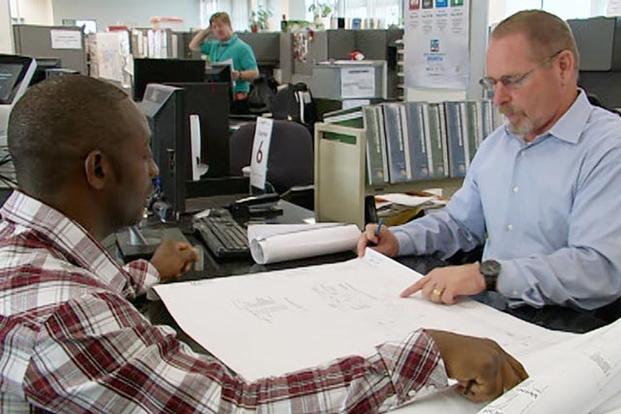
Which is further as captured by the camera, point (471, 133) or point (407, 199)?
point (407, 199)

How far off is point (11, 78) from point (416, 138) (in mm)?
1848

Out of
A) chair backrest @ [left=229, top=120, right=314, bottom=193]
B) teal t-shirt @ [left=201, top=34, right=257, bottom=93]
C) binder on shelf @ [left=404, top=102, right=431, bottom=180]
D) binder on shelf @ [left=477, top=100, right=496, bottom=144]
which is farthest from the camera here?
teal t-shirt @ [left=201, top=34, right=257, bottom=93]

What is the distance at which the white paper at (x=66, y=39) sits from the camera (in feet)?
16.3

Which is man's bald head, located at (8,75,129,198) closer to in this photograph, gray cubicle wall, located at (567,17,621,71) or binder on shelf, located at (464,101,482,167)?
binder on shelf, located at (464,101,482,167)

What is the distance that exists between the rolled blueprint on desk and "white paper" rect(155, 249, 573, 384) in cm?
10

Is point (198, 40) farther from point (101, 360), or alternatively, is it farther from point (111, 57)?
point (101, 360)

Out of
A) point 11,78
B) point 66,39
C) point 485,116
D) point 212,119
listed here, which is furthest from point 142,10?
point 485,116

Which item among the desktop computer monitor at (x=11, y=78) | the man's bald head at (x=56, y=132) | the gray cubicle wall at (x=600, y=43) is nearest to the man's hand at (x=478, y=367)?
the man's bald head at (x=56, y=132)

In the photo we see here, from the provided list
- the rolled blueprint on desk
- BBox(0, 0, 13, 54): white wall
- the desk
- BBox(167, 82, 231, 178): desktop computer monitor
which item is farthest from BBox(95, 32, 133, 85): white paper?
the rolled blueprint on desk

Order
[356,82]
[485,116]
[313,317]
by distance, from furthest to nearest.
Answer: [356,82]
[485,116]
[313,317]

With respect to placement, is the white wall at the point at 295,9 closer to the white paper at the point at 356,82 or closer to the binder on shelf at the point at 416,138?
the white paper at the point at 356,82

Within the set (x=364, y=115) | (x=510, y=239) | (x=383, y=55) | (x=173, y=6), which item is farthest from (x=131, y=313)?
(x=173, y=6)

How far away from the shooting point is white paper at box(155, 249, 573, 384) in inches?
36.7

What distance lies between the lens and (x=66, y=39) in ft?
16.4
